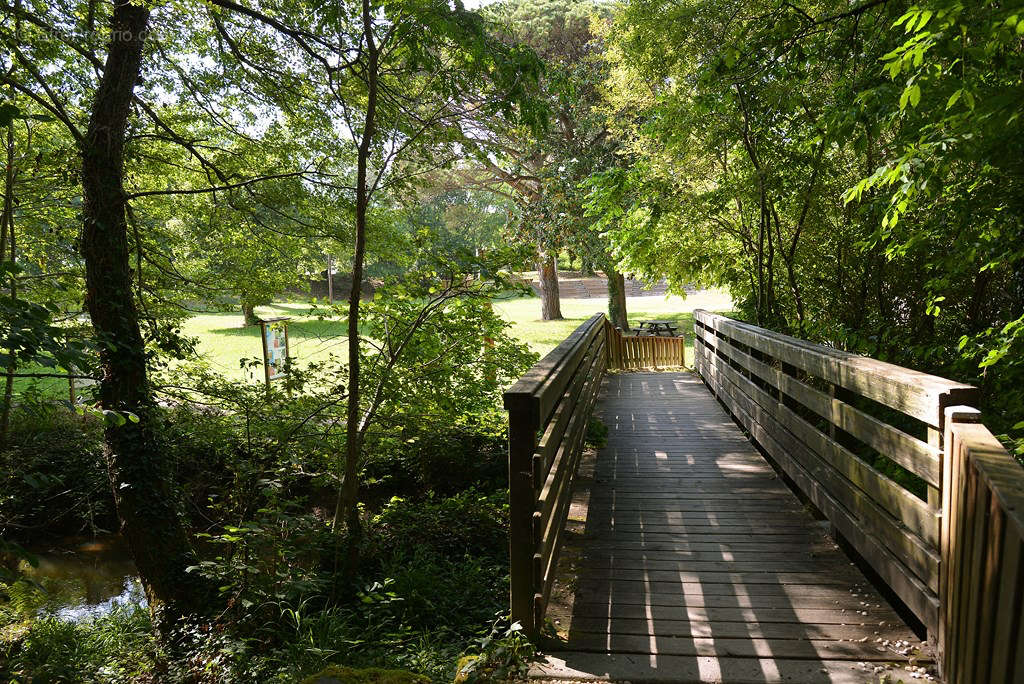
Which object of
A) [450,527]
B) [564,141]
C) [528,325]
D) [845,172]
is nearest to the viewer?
[450,527]

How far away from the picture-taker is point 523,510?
316cm

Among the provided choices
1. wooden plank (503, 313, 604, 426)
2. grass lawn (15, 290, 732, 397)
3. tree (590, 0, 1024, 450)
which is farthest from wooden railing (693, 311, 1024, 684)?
grass lawn (15, 290, 732, 397)

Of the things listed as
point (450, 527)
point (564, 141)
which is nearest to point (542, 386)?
point (450, 527)

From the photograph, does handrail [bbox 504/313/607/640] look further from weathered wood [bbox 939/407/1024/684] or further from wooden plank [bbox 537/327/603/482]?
weathered wood [bbox 939/407/1024/684]

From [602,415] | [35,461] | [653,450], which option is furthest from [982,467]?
[35,461]

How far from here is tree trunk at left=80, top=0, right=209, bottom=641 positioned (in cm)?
582

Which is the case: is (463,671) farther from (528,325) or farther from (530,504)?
(528,325)

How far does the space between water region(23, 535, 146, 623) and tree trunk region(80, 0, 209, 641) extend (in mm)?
980

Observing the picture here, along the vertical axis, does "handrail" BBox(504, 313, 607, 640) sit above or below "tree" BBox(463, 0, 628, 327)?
below

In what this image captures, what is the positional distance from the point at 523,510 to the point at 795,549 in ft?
6.54

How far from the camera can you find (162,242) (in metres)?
8.76

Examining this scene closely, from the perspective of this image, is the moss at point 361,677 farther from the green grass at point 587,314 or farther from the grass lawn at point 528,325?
the green grass at point 587,314

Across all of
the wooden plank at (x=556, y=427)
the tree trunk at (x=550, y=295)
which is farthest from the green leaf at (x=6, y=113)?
the tree trunk at (x=550, y=295)

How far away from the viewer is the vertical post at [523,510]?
3.14 m
